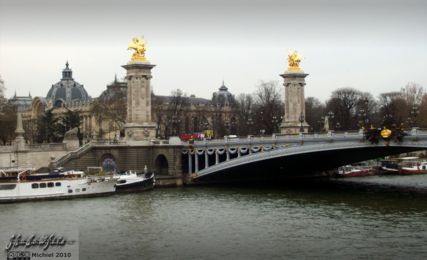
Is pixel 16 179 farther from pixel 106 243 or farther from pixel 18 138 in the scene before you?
pixel 106 243

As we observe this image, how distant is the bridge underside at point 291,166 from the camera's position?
47844mm

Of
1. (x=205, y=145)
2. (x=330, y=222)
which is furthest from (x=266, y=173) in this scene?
(x=330, y=222)

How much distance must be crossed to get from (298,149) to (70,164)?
16963mm

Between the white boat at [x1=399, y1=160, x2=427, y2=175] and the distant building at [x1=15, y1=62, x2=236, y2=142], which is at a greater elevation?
the distant building at [x1=15, y1=62, x2=236, y2=142]

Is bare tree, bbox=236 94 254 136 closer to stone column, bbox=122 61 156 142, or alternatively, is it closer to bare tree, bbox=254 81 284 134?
bare tree, bbox=254 81 284 134

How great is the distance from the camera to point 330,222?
102 ft

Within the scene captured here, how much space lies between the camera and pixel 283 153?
4559 cm

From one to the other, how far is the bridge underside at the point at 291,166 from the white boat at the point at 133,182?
562cm

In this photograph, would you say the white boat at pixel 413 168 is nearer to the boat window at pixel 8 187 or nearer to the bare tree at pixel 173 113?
the bare tree at pixel 173 113

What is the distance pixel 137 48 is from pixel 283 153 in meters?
15.6

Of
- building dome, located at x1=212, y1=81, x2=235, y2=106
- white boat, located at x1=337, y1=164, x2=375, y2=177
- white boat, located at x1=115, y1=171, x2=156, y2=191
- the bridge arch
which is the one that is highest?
building dome, located at x1=212, y1=81, x2=235, y2=106

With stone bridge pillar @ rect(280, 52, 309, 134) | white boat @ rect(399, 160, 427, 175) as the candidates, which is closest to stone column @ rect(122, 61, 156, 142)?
stone bridge pillar @ rect(280, 52, 309, 134)

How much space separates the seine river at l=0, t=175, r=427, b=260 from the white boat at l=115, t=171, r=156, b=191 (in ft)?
4.27

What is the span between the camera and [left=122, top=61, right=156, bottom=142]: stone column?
5466cm
